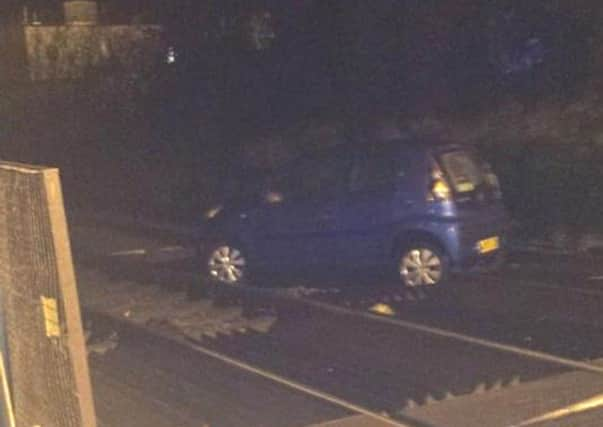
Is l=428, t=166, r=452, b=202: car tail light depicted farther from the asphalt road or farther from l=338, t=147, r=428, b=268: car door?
the asphalt road

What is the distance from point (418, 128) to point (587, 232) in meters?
5.97

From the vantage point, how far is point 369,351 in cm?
1105

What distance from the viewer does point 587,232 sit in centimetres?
1862

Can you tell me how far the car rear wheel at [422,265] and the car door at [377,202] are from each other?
0.22 m

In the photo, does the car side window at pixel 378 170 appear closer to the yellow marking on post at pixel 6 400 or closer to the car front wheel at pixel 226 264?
the car front wheel at pixel 226 264

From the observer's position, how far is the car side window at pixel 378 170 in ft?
47.4

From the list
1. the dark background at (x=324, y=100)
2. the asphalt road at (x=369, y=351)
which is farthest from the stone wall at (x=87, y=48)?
the asphalt road at (x=369, y=351)

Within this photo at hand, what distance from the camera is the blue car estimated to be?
46.7 ft

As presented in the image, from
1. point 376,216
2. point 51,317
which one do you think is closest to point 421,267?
point 376,216

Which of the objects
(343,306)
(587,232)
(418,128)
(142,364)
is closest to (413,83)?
(418,128)

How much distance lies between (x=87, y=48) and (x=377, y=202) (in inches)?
876

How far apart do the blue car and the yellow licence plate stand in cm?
1

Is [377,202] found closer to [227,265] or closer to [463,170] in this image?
[463,170]

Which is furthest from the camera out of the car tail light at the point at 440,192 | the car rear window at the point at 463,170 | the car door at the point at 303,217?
the car door at the point at 303,217
